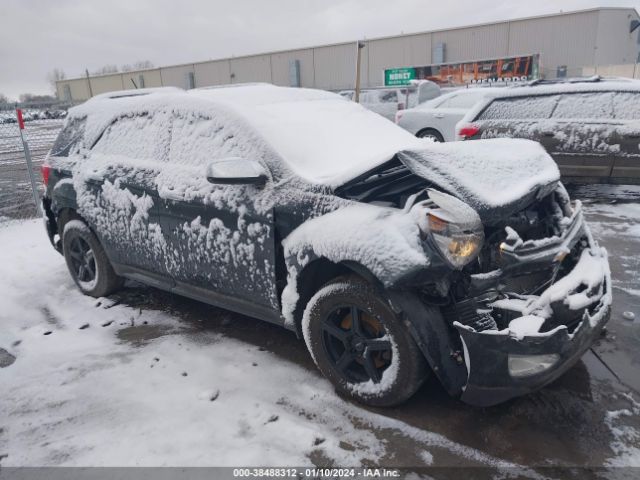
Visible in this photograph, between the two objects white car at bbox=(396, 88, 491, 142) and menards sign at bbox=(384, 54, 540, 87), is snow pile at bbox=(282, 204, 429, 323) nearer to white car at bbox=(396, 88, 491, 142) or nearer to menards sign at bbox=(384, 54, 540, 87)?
white car at bbox=(396, 88, 491, 142)

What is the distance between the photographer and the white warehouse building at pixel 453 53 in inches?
1189

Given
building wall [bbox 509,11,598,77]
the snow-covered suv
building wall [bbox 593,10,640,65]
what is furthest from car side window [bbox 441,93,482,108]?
building wall [bbox 593,10,640,65]

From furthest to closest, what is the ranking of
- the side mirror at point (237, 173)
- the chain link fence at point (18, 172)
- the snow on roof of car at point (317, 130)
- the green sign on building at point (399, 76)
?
the green sign on building at point (399, 76), the chain link fence at point (18, 172), the snow on roof of car at point (317, 130), the side mirror at point (237, 173)

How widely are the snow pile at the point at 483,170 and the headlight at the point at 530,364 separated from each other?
2.39 ft

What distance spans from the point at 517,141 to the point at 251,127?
Result: 1798 millimetres

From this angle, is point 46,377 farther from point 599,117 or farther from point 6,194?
point 6,194

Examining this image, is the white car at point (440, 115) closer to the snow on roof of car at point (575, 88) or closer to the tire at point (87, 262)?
the snow on roof of car at point (575, 88)

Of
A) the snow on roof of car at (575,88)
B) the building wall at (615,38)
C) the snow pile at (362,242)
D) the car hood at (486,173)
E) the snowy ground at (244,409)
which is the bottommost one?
the snowy ground at (244,409)

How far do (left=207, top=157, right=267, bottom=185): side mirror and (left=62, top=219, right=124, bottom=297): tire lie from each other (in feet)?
6.35

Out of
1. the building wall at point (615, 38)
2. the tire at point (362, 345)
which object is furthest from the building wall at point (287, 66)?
the tire at point (362, 345)

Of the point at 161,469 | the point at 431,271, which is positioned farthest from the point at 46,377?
the point at 431,271

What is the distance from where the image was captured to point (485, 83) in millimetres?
24312

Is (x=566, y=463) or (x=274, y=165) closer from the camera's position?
(x=566, y=463)

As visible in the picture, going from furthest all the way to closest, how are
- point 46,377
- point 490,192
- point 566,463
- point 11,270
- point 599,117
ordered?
1. point 599,117
2. point 11,270
3. point 46,377
4. point 490,192
5. point 566,463
